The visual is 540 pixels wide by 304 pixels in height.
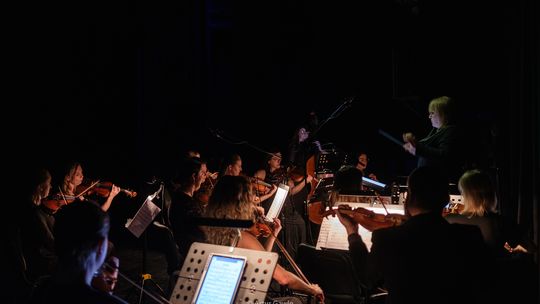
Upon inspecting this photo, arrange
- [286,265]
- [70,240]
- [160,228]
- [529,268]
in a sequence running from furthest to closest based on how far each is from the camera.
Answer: [286,265], [160,228], [529,268], [70,240]

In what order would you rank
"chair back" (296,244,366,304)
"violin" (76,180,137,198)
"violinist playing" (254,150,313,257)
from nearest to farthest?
1. "chair back" (296,244,366,304)
2. "violin" (76,180,137,198)
3. "violinist playing" (254,150,313,257)

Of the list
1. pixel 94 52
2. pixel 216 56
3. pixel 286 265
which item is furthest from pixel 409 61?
pixel 94 52

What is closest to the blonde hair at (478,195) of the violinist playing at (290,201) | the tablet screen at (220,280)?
the tablet screen at (220,280)

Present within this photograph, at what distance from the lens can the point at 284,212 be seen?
5.94 meters

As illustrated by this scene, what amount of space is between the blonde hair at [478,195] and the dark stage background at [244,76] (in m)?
1.85

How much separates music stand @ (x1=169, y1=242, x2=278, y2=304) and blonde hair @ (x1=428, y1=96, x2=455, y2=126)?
2.48m

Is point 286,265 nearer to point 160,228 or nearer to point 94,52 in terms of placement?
point 160,228

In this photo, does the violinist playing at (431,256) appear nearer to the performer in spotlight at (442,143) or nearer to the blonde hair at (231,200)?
the blonde hair at (231,200)

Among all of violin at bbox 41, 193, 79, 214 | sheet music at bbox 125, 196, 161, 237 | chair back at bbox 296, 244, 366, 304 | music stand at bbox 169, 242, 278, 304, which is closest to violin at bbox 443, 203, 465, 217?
chair back at bbox 296, 244, 366, 304

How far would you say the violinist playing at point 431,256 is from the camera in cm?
215

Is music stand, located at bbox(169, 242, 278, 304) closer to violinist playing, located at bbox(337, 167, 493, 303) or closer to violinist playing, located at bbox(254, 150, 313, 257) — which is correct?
violinist playing, located at bbox(337, 167, 493, 303)

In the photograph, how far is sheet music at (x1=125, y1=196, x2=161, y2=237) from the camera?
3798 millimetres

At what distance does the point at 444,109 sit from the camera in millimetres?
4055

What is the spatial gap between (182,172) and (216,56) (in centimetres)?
408
